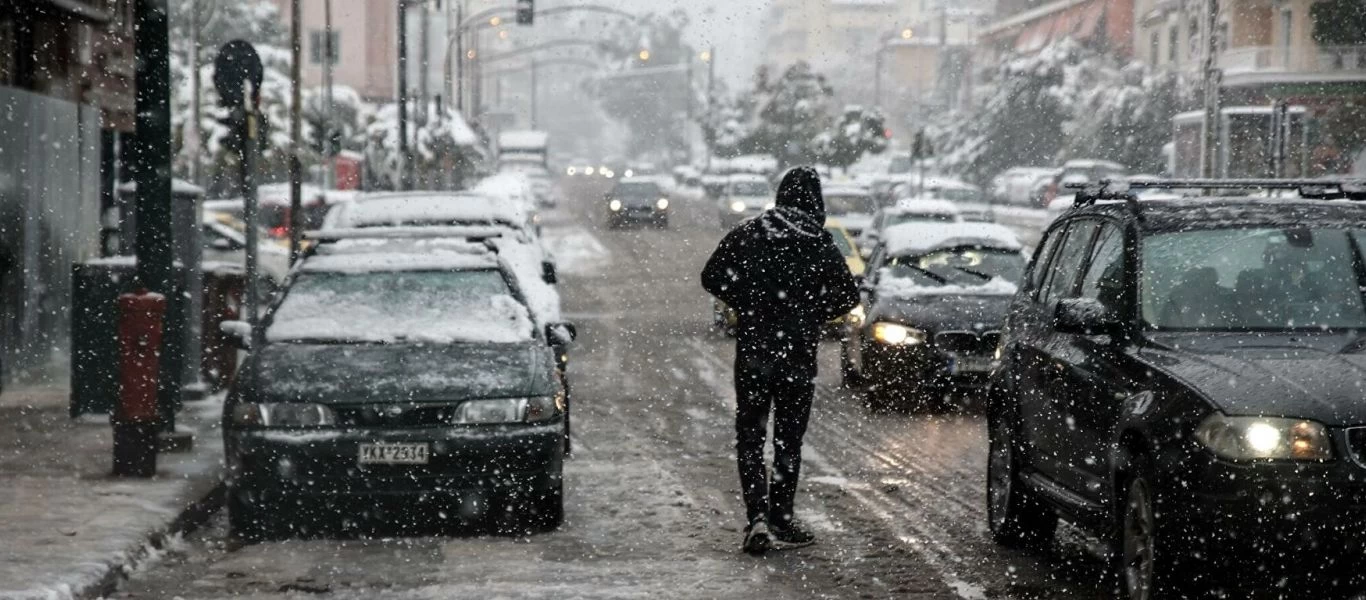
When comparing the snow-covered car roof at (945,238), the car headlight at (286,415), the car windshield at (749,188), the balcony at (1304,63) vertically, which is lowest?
the car headlight at (286,415)

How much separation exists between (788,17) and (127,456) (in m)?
143

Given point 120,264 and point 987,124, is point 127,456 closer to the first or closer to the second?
point 120,264

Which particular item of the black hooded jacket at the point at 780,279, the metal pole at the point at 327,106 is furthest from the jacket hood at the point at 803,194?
the metal pole at the point at 327,106

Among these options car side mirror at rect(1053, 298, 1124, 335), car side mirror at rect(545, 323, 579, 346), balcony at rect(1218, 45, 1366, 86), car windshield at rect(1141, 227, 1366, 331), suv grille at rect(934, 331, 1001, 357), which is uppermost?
balcony at rect(1218, 45, 1366, 86)

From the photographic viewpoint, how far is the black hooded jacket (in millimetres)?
8945

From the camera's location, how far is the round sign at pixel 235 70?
52.9 feet

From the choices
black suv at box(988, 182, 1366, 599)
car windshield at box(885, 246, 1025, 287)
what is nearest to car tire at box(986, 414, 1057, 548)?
black suv at box(988, 182, 1366, 599)

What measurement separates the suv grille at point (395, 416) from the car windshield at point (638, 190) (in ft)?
168

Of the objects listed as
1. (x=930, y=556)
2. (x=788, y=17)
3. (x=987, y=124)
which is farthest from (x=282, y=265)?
(x=788, y=17)

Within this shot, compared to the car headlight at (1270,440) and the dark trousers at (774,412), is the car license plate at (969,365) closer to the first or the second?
the dark trousers at (774,412)

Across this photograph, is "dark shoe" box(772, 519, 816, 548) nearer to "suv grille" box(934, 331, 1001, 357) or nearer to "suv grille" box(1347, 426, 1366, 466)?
"suv grille" box(1347, 426, 1366, 466)

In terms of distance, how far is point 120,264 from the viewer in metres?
14.5

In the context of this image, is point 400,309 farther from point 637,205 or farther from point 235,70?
point 637,205

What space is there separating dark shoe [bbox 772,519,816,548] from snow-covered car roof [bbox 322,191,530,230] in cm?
979
